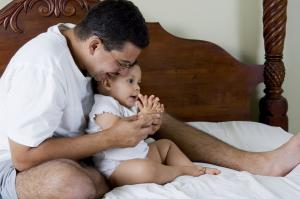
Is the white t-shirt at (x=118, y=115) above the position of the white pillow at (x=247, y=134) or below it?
above

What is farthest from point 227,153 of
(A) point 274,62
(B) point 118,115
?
(A) point 274,62

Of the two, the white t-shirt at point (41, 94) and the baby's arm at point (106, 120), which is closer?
the white t-shirt at point (41, 94)

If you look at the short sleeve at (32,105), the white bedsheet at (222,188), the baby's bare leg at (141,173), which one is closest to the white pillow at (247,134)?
the white bedsheet at (222,188)

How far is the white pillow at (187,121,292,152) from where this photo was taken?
5.37 feet

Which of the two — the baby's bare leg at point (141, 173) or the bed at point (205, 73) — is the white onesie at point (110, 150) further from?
the bed at point (205, 73)

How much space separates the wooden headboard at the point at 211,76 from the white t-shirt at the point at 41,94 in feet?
2.08

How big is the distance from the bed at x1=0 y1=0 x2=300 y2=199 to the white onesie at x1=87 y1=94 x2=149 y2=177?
510 mm

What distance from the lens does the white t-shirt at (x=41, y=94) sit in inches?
44.0

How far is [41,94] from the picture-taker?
1.13 m

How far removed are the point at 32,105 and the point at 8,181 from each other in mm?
256

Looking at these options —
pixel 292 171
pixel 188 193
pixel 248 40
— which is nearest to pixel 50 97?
pixel 188 193

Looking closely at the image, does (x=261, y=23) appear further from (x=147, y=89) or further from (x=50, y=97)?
(x=50, y=97)

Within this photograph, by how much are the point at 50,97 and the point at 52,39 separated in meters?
0.21

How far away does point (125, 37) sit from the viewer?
1.21 m
